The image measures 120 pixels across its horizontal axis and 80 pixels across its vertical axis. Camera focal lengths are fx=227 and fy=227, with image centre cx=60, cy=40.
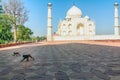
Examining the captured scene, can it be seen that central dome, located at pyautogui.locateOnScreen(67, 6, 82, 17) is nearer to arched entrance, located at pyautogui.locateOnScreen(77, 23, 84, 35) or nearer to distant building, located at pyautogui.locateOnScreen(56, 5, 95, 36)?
distant building, located at pyautogui.locateOnScreen(56, 5, 95, 36)

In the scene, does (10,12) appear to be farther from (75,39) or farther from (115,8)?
(115,8)

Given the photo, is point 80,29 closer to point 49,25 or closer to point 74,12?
point 74,12

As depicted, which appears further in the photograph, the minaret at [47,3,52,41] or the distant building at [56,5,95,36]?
the distant building at [56,5,95,36]

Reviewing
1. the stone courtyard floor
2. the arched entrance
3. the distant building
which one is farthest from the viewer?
the arched entrance

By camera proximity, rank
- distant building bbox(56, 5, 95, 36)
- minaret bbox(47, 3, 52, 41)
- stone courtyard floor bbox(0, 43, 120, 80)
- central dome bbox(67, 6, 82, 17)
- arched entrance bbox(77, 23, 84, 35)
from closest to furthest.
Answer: stone courtyard floor bbox(0, 43, 120, 80), minaret bbox(47, 3, 52, 41), distant building bbox(56, 5, 95, 36), arched entrance bbox(77, 23, 84, 35), central dome bbox(67, 6, 82, 17)

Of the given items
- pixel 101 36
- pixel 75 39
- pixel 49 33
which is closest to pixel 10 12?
pixel 49 33

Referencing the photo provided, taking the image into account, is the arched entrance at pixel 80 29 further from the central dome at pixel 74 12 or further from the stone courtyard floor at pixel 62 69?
the stone courtyard floor at pixel 62 69

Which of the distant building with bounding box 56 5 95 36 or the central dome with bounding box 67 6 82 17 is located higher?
the central dome with bounding box 67 6 82 17

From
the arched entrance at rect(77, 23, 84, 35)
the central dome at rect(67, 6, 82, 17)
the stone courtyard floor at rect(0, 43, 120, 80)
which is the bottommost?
the stone courtyard floor at rect(0, 43, 120, 80)

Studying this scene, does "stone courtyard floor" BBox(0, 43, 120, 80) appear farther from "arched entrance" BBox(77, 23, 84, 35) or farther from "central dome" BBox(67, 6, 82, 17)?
"central dome" BBox(67, 6, 82, 17)

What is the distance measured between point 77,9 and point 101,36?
12.9 metres

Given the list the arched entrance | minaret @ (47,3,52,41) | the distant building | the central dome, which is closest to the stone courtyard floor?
minaret @ (47,3,52,41)

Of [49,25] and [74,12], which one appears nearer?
[49,25]

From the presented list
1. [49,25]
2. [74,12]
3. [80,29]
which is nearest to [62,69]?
[49,25]
